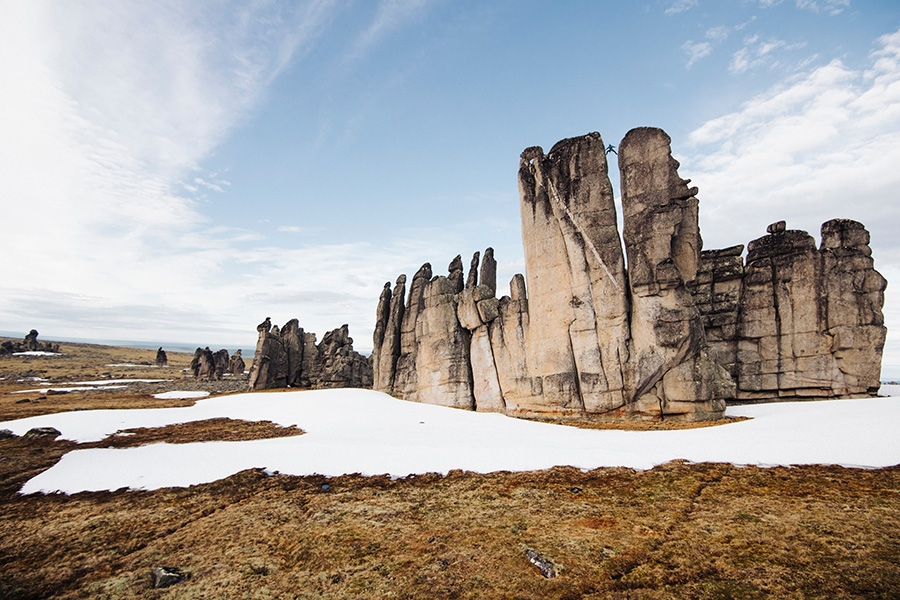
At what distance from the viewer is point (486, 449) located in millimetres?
12734

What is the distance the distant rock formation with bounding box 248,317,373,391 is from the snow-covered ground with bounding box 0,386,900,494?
2412 cm

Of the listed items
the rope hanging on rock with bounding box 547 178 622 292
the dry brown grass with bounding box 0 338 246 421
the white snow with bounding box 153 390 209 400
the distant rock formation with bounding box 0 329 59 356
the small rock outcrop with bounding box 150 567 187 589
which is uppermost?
the rope hanging on rock with bounding box 547 178 622 292

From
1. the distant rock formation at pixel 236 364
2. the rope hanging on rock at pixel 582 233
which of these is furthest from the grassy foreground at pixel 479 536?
the distant rock formation at pixel 236 364

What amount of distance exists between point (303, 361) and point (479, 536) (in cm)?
4331

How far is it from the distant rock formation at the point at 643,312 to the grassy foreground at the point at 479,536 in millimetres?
8497

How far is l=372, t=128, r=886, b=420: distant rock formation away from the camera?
59.1 ft

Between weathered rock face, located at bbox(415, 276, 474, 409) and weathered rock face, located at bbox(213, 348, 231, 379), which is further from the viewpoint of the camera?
weathered rock face, located at bbox(213, 348, 231, 379)

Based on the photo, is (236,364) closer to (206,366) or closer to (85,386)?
(206,366)

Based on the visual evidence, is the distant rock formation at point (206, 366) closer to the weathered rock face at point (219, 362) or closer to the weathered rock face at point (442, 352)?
the weathered rock face at point (219, 362)

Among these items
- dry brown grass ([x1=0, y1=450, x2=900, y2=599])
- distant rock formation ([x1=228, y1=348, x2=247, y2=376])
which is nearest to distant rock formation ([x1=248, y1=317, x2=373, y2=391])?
distant rock formation ([x1=228, y1=348, x2=247, y2=376])

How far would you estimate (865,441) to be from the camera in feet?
34.7

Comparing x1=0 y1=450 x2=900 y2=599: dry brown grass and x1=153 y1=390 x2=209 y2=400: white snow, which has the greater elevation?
x1=0 y1=450 x2=900 y2=599: dry brown grass

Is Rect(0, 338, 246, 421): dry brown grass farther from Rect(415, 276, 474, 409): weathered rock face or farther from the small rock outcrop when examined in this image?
the small rock outcrop

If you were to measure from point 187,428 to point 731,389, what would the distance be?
24.5 metres
